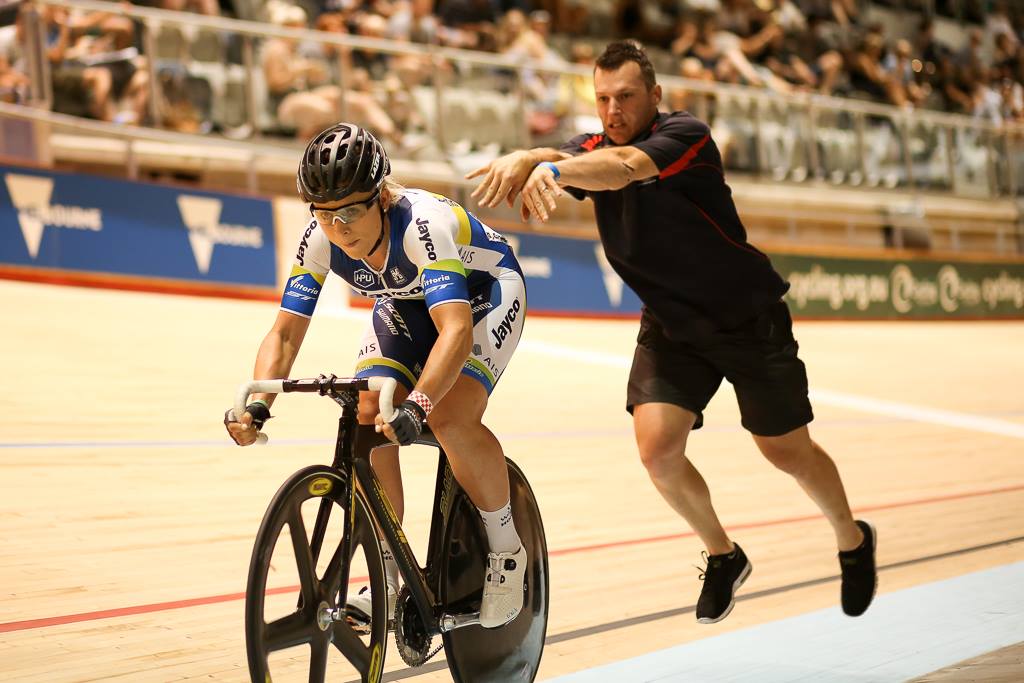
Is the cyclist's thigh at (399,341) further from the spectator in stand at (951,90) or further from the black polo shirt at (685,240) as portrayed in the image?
the spectator in stand at (951,90)

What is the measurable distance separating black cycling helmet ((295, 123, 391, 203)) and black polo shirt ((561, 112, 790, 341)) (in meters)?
0.99

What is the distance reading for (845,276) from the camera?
13.2 meters

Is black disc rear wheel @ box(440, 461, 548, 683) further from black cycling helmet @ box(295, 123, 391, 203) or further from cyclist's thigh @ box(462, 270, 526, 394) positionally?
black cycling helmet @ box(295, 123, 391, 203)

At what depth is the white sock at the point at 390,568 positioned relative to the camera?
8.38 ft

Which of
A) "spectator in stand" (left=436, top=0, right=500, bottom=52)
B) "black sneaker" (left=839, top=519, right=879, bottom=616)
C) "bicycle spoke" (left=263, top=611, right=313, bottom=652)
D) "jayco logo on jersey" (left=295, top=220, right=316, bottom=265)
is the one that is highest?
"jayco logo on jersey" (left=295, top=220, right=316, bottom=265)

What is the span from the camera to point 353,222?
7.84 feet

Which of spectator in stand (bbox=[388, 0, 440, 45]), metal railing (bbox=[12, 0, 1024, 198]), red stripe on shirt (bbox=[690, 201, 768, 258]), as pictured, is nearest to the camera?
red stripe on shirt (bbox=[690, 201, 768, 258])

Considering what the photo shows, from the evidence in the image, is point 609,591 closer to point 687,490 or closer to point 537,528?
point 687,490

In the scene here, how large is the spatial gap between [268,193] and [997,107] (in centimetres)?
1131

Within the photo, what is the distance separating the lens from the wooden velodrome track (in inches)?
126

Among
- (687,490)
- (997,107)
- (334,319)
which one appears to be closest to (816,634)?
(687,490)

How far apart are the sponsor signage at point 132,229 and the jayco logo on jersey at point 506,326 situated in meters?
5.51

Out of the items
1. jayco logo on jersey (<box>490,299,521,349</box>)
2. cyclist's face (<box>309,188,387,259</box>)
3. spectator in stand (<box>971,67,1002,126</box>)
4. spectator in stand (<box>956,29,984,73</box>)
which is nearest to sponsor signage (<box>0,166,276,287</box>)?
jayco logo on jersey (<box>490,299,521,349</box>)

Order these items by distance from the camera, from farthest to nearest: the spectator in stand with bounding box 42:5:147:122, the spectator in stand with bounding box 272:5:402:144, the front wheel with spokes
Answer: the spectator in stand with bounding box 272:5:402:144 → the spectator in stand with bounding box 42:5:147:122 → the front wheel with spokes
